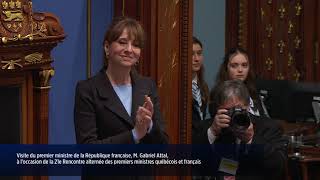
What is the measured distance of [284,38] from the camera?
625cm

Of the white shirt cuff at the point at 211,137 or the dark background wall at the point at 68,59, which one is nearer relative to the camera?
the white shirt cuff at the point at 211,137

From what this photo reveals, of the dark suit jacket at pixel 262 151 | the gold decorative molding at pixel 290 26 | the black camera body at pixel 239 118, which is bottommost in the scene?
the dark suit jacket at pixel 262 151

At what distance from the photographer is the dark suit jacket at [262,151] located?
3.01 metres

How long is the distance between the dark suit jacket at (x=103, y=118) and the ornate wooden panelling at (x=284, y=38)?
3520mm

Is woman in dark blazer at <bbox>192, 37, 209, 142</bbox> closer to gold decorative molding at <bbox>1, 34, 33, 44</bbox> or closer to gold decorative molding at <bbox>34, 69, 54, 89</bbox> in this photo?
gold decorative molding at <bbox>34, 69, 54, 89</bbox>

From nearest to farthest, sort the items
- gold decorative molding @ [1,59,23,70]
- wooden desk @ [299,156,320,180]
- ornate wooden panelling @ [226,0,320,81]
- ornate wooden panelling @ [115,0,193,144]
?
gold decorative molding @ [1,59,23,70] → ornate wooden panelling @ [115,0,193,144] → wooden desk @ [299,156,320,180] → ornate wooden panelling @ [226,0,320,81]

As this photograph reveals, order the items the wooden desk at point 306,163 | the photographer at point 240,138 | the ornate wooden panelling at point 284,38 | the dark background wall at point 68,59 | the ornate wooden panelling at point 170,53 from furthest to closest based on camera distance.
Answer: the ornate wooden panelling at point 284,38
the wooden desk at point 306,163
the ornate wooden panelling at point 170,53
the dark background wall at point 68,59
the photographer at point 240,138

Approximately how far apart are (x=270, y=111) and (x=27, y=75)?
2229 millimetres

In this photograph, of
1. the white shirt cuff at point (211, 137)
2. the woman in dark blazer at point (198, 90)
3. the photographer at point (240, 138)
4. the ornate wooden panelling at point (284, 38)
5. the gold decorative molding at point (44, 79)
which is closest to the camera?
the gold decorative molding at point (44, 79)

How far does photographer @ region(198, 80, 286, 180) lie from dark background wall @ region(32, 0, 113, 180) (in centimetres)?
70

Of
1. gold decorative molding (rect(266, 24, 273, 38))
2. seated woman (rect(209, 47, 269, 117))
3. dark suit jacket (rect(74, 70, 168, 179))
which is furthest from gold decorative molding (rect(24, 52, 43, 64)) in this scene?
gold decorative molding (rect(266, 24, 273, 38))

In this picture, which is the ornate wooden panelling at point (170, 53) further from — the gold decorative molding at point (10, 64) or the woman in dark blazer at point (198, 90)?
the gold decorative molding at point (10, 64)

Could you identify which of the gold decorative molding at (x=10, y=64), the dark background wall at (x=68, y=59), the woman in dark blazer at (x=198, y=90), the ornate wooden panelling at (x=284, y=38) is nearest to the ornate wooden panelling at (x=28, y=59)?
the gold decorative molding at (x=10, y=64)

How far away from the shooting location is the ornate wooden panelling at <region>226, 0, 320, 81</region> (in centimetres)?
617
